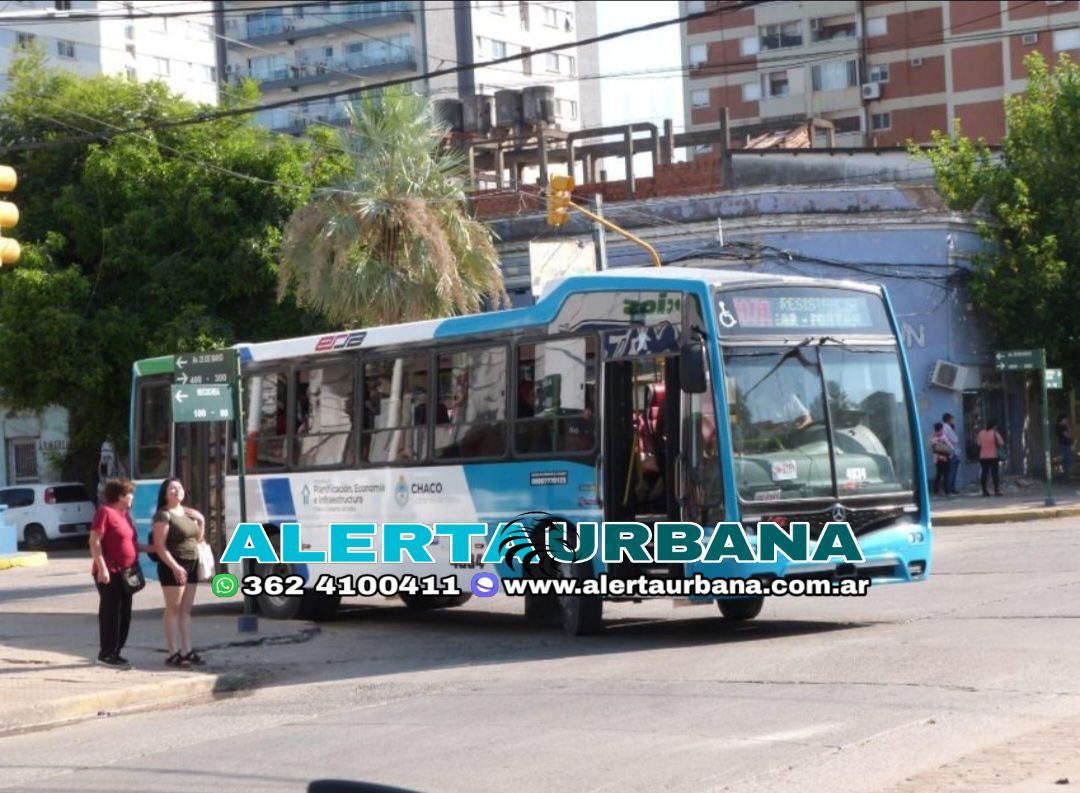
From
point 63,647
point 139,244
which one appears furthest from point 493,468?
point 139,244

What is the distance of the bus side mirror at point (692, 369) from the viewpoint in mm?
13930

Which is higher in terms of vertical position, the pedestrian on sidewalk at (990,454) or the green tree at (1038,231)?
the green tree at (1038,231)

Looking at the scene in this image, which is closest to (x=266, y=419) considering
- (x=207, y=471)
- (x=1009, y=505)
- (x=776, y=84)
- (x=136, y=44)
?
(x=207, y=471)

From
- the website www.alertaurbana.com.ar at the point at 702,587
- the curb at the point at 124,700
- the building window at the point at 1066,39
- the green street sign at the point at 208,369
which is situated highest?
Result: the building window at the point at 1066,39

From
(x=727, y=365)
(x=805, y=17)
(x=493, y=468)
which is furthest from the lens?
(x=805, y=17)

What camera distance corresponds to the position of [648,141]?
5256cm

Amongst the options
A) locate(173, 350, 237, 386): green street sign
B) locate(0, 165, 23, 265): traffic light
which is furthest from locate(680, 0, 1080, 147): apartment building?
locate(0, 165, 23, 265): traffic light

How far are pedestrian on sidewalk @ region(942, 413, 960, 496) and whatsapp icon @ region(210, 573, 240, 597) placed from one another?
20.1 m

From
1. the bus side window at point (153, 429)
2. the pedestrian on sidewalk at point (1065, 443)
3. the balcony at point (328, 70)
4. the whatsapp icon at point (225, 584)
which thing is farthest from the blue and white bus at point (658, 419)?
the balcony at point (328, 70)

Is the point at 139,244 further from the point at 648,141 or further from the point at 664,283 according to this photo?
the point at 664,283

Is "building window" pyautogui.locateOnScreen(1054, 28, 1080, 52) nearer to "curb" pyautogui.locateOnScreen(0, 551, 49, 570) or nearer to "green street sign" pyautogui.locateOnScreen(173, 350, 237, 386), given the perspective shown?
"curb" pyautogui.locateOnScreen(0, 551, 49, 570)

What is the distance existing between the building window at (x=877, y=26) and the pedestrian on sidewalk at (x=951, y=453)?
39.9 meters

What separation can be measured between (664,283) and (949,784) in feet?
25.1

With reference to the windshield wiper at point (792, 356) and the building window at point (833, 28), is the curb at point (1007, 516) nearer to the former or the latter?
the windshield wiper at point (792, 356)
